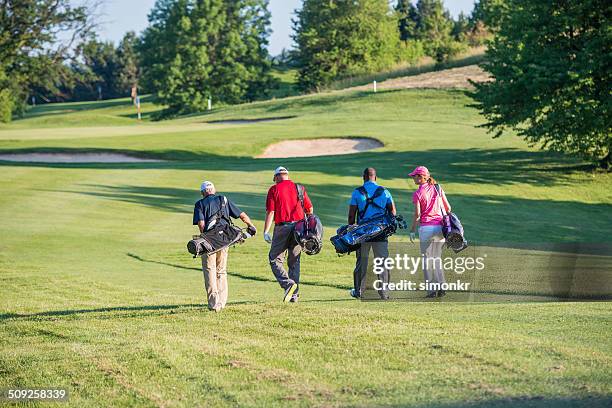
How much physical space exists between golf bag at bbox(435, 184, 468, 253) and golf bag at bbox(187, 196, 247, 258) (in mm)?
2903

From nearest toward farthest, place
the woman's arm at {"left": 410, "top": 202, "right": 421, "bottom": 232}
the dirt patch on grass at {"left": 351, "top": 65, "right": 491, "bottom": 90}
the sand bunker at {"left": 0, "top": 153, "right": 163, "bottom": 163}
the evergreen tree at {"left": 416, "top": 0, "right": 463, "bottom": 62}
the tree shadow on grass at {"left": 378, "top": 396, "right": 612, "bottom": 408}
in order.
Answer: the tree shadow on grass at {"left": 378, "top": 396, "right": 612, "bottom": 408}, the woman's arm at {"left": 410, "top": 202, "right": 421, "bottom": 232}, the sand bunker at {"left": 0, "top": 153, "right": 163, "bottom": 163}, the dirt patch on grass at {"left": 351, "top": 65, "right": 491, "bottom": 90}, the evergreen tree at {"left": 416, "top": 0, "right": 463, "bottom": 62}

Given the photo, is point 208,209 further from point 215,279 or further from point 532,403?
point 532,403

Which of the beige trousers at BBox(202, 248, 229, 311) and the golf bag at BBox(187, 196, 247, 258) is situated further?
the beige trousers at BBox(202, 248, 229, 311)

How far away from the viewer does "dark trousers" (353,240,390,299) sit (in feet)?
44.0

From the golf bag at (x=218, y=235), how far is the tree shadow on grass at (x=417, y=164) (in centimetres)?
2227

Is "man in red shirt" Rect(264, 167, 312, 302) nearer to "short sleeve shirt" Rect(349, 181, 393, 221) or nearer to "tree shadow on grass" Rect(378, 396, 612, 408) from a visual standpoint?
"short sleeve shirt" Rect(349, 181, 393, 221)

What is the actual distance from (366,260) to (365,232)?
531mm

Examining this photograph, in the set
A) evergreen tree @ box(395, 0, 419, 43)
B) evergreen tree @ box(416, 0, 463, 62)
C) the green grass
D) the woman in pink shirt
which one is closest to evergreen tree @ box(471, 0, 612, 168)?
the woman in pink shirt

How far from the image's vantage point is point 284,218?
13.9 metres

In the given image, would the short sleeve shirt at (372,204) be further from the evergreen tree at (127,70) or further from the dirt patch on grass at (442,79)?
the evergreen tree at (127,70)

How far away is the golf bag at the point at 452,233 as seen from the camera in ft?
43.2

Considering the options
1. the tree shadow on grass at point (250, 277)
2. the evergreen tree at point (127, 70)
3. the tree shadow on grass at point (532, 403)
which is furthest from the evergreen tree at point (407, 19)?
the tree shadow on grass at point (532, 403)

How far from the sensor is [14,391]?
30.1ft

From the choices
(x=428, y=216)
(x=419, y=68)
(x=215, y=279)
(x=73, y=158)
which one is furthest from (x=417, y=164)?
(x=419, y=68)
